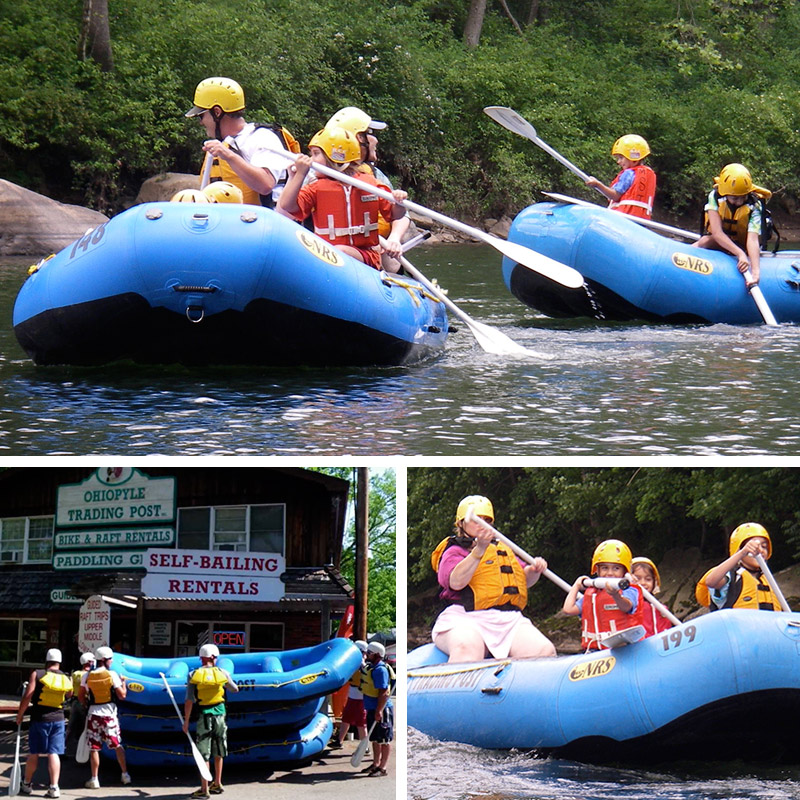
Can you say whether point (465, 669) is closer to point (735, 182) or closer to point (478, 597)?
point (478, 597)

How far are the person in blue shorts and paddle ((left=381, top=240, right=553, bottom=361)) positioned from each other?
99.9 inches

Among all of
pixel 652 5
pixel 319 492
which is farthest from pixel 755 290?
pixel 652 5

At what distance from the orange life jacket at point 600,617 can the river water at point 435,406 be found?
2.26ft

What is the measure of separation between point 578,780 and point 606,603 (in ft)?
3.17

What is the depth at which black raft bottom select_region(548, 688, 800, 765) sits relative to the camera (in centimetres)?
566

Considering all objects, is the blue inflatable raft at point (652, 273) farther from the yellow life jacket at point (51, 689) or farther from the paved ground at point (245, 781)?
the yellow life jacket at point (51, 689)

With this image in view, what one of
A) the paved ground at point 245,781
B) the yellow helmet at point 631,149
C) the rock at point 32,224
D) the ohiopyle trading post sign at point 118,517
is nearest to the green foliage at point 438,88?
the rock at point 32,224

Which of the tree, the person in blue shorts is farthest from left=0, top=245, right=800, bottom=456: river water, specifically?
the tree

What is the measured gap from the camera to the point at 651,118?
95.6ft

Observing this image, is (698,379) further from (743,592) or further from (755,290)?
(755,290)

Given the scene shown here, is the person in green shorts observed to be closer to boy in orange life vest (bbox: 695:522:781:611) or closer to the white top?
boy in orange life vest (bbox: 695:522:781:611)

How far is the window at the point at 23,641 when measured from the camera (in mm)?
11727

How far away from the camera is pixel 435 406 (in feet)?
24.2

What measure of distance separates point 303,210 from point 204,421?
5.83 feet
